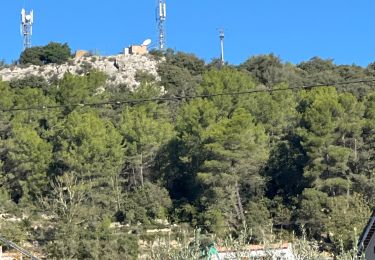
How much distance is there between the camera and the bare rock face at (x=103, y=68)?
215ft

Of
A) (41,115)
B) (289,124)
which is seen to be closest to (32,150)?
(41,115)

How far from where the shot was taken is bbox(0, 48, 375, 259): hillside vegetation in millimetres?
33938

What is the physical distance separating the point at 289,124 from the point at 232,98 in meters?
3.52

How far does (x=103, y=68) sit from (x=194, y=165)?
99.3 ft

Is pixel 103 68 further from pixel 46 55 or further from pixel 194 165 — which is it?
pixel 194 165

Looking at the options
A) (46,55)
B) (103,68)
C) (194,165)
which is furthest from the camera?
(46,55)

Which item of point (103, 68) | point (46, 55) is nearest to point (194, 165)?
point (103, 68)

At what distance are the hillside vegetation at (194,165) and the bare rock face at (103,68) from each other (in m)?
19.7

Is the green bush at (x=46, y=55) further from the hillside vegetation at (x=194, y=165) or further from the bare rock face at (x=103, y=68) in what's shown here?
the hillside vegetation at (x=194, y=165)

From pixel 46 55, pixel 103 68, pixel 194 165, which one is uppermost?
pixel 46 55

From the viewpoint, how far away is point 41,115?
43.9 m

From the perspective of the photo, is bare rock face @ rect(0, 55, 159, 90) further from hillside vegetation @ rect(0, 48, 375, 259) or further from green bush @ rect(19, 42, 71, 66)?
hillside vegetation @ rect(0, 48, 375, 259)

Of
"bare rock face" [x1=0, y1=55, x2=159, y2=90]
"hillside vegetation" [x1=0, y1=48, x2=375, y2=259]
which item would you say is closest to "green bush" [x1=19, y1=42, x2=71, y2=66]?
"bare rock face" [x1=0, y1=55, x2=159, y2=90]

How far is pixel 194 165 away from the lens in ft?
132
